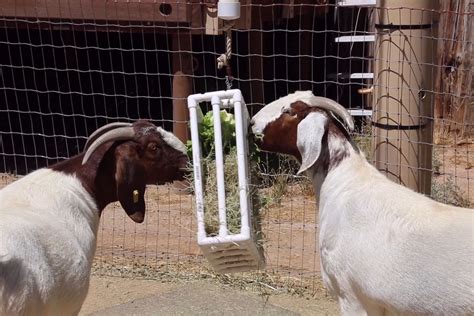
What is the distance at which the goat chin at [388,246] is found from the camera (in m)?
4.46

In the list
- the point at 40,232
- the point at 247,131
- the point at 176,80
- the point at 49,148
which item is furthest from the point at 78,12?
the point at 40,232

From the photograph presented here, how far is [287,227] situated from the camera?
27.6 ft

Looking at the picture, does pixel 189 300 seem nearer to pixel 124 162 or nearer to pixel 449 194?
pixel 124 162

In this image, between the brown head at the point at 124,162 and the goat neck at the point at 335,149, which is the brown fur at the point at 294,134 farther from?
the brown head at the point at 124,162

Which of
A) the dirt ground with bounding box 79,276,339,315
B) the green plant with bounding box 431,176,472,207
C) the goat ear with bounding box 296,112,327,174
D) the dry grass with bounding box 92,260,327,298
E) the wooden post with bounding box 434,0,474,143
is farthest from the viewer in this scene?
the wooden post with bounding box 434,0,474,143

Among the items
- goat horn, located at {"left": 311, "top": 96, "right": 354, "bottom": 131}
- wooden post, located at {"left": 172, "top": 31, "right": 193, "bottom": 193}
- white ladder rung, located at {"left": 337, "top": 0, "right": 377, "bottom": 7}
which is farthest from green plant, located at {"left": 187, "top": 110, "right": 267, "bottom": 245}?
white ladder rung, located at {"left": 337, "top": 0, "right": 377, "bottom": 7}

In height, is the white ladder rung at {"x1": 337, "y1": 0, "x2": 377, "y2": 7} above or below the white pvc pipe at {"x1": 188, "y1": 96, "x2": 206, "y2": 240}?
above

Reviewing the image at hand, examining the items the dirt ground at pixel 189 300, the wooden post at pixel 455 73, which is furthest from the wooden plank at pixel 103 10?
the wooden post at pixel 455 73

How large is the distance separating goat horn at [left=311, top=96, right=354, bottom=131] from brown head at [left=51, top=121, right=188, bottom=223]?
98cm

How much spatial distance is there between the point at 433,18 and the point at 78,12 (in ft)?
14.4

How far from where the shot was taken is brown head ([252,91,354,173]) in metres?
5.16

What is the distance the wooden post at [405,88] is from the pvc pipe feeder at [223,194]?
51.5 inches

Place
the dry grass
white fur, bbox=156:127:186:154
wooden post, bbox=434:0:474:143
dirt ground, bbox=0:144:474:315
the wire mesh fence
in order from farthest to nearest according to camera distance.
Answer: wooden post, bbox=434:0:474:143
the dry grass
dirt ground, bbox=0:144:474:315
the wire mesh fence
white fur, bbox=156:127:186:154

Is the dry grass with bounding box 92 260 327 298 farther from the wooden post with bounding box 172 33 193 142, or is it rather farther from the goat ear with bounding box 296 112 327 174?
the goat ear with bounding box 296 112 327 174
